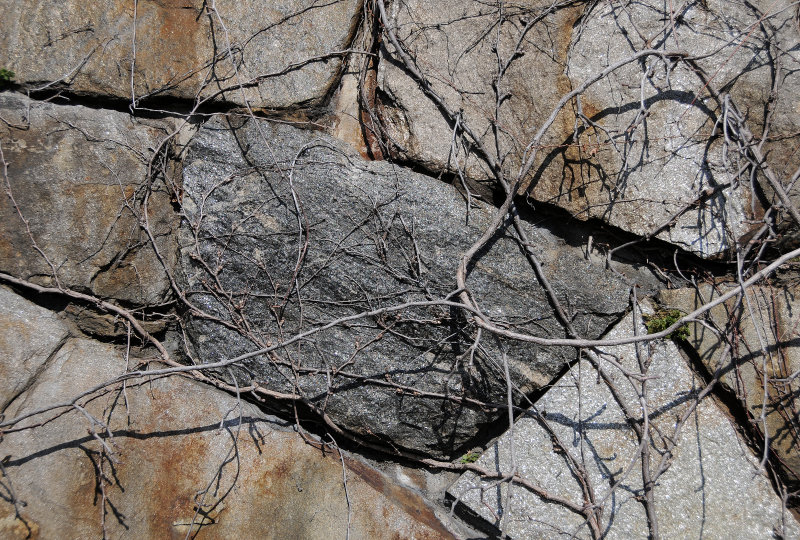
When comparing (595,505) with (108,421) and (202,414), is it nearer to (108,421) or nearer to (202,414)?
(202,414)

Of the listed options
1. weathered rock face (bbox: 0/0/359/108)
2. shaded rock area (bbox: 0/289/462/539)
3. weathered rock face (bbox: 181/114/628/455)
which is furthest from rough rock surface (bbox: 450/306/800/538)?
weathered rock face (bbox: 0/0/359/108)

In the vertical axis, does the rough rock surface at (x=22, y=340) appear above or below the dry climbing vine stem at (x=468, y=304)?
below

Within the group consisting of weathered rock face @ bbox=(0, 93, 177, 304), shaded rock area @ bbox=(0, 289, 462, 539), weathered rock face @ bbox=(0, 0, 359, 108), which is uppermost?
weathered rock face @ bbox=(0, 0, 359, 108)

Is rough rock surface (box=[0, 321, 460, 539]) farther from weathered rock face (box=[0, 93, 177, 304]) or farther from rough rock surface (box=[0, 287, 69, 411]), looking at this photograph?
weathered rock face (box=[0, 93, 177, 304])

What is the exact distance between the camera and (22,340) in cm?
214

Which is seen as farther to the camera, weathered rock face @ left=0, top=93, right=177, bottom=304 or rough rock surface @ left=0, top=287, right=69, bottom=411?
weathered rock face @ left=0, top=93, right=177, bottom=304

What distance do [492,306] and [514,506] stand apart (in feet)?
2.56

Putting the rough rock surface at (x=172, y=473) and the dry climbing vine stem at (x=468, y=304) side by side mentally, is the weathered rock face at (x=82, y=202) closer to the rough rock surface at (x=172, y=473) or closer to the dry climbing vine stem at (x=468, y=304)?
the dry climbing vine stem at (x=468, y=304)

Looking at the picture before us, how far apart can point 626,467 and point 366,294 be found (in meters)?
1.21

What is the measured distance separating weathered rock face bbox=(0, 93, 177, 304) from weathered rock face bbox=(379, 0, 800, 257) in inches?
42.8

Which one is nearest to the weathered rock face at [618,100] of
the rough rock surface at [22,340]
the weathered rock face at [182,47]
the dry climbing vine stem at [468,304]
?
the dry climbing vine stem at [468,304]

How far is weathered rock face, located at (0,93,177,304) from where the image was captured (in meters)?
2.21

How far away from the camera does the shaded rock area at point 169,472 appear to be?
2.00 meters

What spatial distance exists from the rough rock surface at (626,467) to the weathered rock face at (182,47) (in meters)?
1.71
